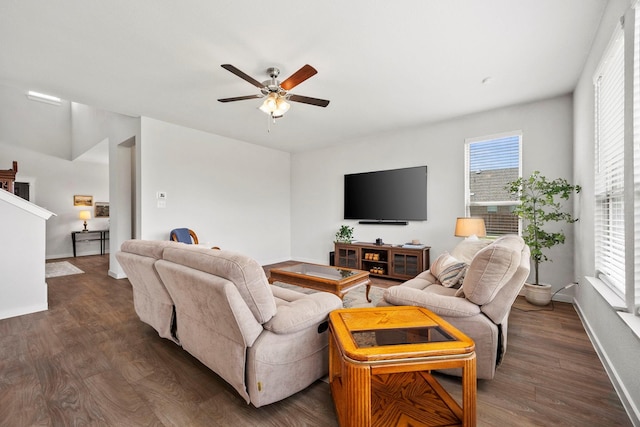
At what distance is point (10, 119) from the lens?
6.57m

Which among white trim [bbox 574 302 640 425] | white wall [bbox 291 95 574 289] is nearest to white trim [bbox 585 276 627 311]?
white trim [bbox 574 302 640 425]

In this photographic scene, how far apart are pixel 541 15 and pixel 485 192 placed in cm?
245

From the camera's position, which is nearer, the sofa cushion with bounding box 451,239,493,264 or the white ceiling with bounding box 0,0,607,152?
the white ceiling with bounding box 0,0,607,152

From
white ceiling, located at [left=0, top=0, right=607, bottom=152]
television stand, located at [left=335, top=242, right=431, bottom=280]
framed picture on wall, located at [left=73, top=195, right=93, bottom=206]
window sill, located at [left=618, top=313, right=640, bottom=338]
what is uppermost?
white ceiling, located at [left=0, top=0, right=607, bottom=152]

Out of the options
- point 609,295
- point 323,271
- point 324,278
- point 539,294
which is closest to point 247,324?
point 324,278

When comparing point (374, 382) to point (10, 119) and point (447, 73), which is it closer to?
point (447, 73)

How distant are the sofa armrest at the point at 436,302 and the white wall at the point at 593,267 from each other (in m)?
0.75

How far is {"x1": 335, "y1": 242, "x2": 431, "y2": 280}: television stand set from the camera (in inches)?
173

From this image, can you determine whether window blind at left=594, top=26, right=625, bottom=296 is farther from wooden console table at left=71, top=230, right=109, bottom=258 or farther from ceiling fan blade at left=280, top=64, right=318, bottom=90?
wooden console table at left=71, top=230, right=109, bottom=258

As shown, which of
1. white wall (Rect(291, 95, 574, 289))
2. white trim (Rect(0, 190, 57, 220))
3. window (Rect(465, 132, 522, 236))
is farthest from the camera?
window (Rect(465, 132, 522, 236))

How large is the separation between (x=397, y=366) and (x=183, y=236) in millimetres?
4116

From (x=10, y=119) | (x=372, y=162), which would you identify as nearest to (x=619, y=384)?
(x=372, y=162)

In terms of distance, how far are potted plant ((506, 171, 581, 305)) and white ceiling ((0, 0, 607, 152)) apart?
3.70 ft

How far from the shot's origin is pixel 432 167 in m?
4.58
